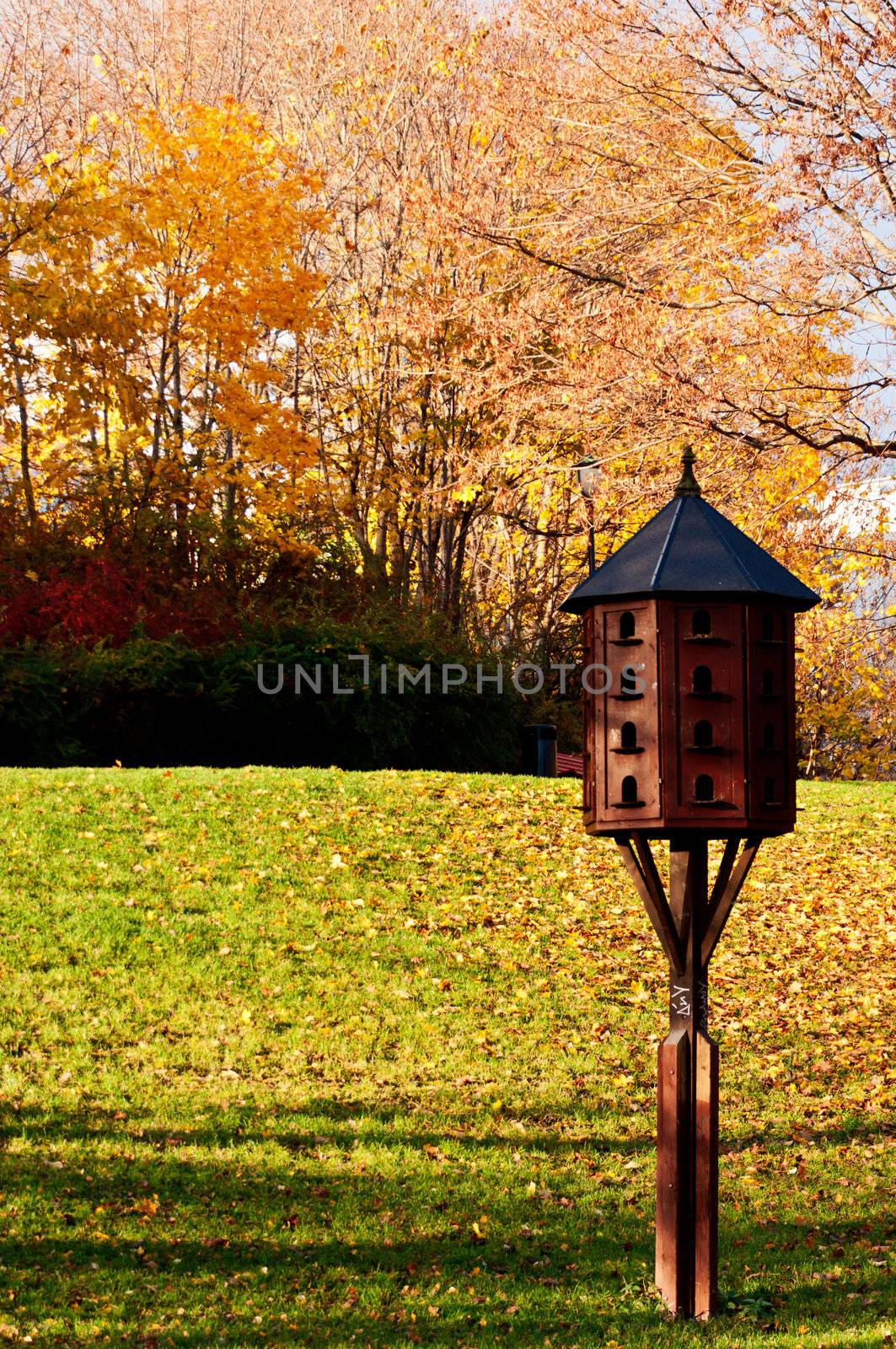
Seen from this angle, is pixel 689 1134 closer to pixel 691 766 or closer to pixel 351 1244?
pixel 691 766

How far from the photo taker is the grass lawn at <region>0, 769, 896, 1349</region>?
5.20 metres

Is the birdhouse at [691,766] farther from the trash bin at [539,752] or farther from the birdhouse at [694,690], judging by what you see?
the trash bin at [539,752]

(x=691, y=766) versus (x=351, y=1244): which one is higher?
(x=691, y=766)

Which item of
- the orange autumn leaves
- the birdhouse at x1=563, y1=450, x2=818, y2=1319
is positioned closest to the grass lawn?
the birdhouse at x1=563, y1=450, x2=818, y2=1319

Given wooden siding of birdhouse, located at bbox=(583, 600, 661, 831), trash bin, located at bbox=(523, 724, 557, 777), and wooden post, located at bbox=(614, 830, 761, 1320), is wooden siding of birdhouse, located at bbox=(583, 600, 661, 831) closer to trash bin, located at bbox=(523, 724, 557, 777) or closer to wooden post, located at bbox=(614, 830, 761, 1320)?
wooden post, located at bbox=(614, 830, 761, 1320)

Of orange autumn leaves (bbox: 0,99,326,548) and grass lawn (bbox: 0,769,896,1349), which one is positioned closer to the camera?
grass lawn (bbox: 0,769,896,1349)

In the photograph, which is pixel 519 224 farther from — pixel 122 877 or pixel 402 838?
pixel 122 877

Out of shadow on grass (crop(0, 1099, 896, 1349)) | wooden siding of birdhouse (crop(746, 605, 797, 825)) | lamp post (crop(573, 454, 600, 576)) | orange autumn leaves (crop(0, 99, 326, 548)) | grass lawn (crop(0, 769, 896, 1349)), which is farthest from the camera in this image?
orange autumn leaves (crop(0, 99, 326, 548))

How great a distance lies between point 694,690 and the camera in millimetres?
5062

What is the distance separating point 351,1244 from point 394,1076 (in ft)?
6.02

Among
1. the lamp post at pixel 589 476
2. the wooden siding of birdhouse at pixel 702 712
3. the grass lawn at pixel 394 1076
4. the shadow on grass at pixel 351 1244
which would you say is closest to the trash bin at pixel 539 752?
the lamp post at pixel 589 476

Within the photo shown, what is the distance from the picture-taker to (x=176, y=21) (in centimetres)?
2077

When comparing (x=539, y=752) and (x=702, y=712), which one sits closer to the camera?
(x=702, y=712)

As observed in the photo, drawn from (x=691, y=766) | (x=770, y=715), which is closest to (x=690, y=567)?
(x=770, y=715)
